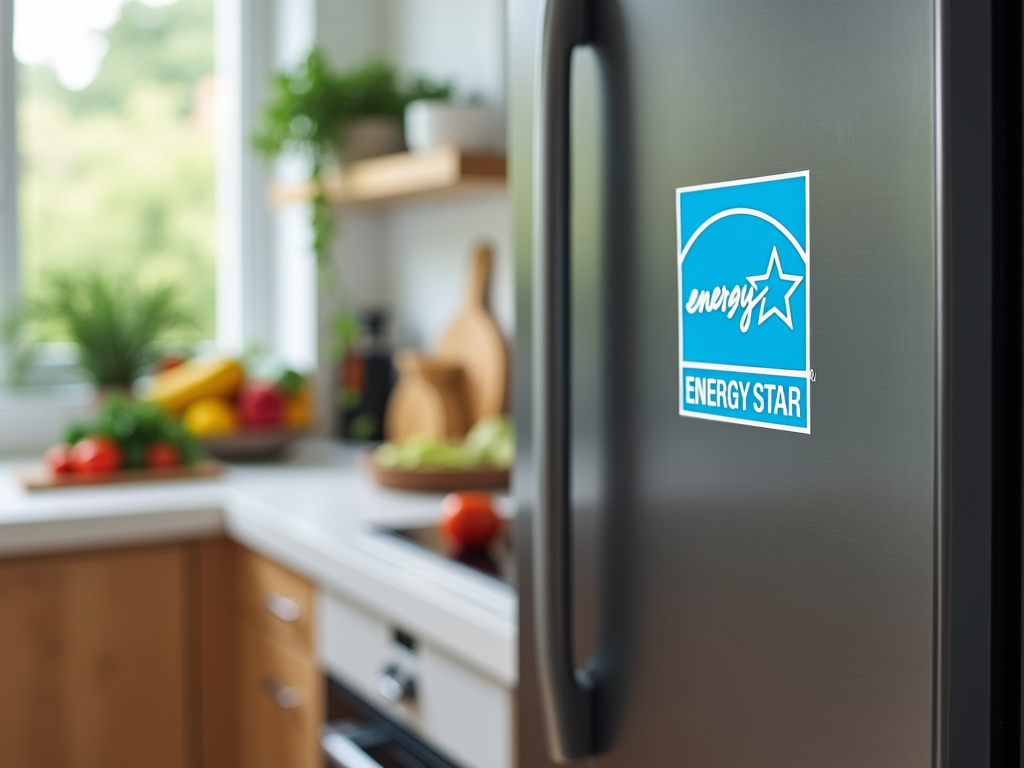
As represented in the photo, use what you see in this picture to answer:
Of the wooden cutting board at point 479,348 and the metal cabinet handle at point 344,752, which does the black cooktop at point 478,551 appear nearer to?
the metal cabinet handle at point 344,752

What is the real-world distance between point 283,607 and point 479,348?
0.76m

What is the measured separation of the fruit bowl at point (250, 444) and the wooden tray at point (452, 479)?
544 millimetres

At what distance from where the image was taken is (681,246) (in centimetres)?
80

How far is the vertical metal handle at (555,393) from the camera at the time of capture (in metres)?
0.88

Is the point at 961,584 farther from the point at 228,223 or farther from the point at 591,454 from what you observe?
the point at 228,223

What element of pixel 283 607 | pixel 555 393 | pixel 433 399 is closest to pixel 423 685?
pixel 283 607

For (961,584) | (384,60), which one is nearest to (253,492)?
(384,60)

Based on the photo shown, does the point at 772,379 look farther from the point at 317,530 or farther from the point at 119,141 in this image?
the point at 119,141

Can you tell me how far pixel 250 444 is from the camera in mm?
2602

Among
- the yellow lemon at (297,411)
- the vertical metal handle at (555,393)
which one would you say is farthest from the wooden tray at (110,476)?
the vertical metal handle at (555,393)

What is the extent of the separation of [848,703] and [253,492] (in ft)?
5.30

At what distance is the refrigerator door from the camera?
629mm

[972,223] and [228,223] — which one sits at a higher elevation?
[228,223]

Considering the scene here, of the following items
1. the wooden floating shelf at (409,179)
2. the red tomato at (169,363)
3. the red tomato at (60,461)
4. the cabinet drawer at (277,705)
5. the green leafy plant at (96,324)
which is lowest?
the cabinet drawer at (277,705)
